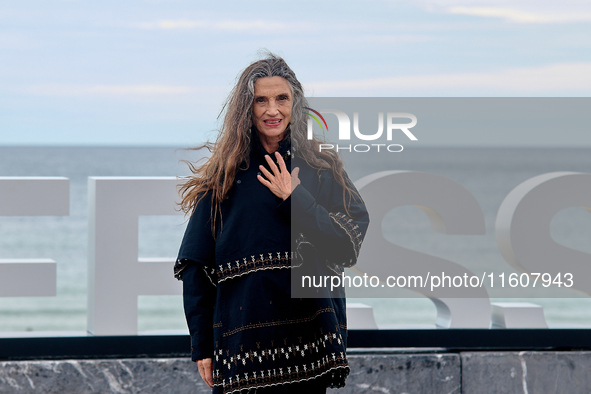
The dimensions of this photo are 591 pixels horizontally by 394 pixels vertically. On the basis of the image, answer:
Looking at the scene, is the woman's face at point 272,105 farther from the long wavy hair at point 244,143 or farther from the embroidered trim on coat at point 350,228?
the embroidered trim on coat at point 350,228

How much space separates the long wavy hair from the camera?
2.31 m

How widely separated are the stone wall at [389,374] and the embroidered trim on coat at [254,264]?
1.42 meters

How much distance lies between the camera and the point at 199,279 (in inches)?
89.8

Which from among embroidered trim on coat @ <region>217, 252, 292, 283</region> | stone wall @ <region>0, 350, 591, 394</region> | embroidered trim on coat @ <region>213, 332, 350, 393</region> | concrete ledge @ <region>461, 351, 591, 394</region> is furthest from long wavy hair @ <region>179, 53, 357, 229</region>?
concrete ledge @ <region>461, 351, 591, 394</region>

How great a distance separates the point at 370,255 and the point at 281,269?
1.47 meters

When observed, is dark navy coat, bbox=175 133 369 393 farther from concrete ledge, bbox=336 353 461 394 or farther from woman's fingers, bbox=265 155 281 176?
concrete ledge, bbox=336 353 461 394

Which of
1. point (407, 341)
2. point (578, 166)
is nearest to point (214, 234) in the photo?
point (407, 341)

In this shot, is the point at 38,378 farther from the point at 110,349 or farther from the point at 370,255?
the point at 370,255

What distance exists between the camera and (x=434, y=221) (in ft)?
12.6

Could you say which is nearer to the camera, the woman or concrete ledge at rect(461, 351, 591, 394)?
the woman

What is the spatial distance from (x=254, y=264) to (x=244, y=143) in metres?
0.41

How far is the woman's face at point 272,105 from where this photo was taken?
91.5 inches

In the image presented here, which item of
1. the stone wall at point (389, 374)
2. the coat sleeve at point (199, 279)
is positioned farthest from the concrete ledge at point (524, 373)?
the coat sleeve at point (199, 279)

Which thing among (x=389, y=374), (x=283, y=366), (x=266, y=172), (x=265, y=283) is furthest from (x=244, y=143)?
(x=389, y=374)
